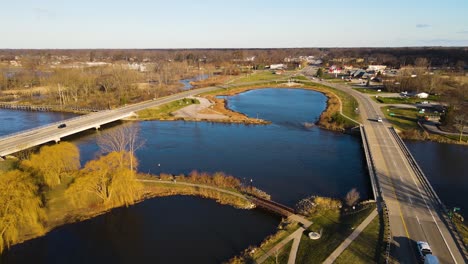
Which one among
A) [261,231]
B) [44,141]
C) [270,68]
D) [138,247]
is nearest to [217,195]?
[261,231]

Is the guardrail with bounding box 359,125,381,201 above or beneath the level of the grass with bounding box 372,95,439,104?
beneath

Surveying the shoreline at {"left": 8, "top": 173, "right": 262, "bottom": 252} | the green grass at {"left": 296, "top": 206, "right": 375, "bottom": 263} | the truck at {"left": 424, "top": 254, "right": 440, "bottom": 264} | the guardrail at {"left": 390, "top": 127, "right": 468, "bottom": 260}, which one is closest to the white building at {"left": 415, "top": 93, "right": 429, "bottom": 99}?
the guardrail at {"left": 390, "top": 127, "right": 468, "bottom": 260}

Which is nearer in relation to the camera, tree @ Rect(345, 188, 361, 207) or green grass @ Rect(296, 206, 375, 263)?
green grass @ Rect(296, 206, 375, 263)

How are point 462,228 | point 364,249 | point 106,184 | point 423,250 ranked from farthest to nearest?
1. point 106,184
2. point 462,228
3. point 364,249
4. point 423,250

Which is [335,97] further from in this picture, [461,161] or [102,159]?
[102,159]

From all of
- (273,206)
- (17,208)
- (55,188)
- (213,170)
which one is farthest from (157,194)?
(17,208)

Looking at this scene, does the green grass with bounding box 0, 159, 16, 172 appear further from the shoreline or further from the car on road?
the car on road

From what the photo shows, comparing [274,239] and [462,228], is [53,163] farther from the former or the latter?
[462,228]
